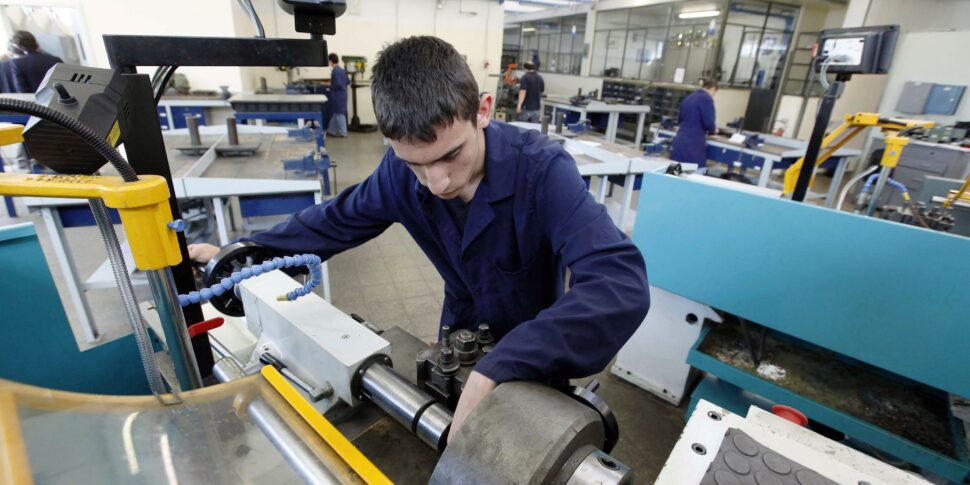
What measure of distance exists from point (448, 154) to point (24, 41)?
15.7 ft

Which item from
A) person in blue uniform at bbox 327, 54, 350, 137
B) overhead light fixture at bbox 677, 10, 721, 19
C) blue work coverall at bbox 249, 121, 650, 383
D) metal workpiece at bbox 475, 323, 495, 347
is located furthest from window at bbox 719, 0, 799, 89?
metal workpiece at bbox 475, 323, 495, 347

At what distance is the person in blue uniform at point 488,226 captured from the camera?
→ 0.65m

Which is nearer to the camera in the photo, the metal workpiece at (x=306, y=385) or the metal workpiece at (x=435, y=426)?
the metal workpiece at (x=435, y=426)

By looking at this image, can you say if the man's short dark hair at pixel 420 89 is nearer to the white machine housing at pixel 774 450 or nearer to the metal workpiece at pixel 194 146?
the white machine housing at pixel 774 450

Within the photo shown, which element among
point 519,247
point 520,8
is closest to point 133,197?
point 519,247

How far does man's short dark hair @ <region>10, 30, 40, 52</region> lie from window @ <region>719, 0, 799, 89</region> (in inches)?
322

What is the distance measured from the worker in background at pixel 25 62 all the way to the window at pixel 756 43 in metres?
8.18

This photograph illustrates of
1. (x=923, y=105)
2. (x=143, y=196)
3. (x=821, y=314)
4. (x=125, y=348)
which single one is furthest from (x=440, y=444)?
(x=923, y=105)

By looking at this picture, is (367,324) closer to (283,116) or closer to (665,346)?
(665,346)

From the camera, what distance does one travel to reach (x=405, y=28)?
7809 millimetres

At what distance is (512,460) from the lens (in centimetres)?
45

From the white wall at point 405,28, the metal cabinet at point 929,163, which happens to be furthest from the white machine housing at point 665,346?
the white wall at point 405,28

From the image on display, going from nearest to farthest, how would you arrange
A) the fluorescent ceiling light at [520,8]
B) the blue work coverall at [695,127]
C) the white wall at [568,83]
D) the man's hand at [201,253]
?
1. the man's hand at [201,253]
2. the blue work coverall at [695,127]
3. the white wall at [568,83]
4. the fluorescent ceiling light at [520,8]

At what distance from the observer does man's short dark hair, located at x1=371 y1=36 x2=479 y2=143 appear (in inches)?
28.4
